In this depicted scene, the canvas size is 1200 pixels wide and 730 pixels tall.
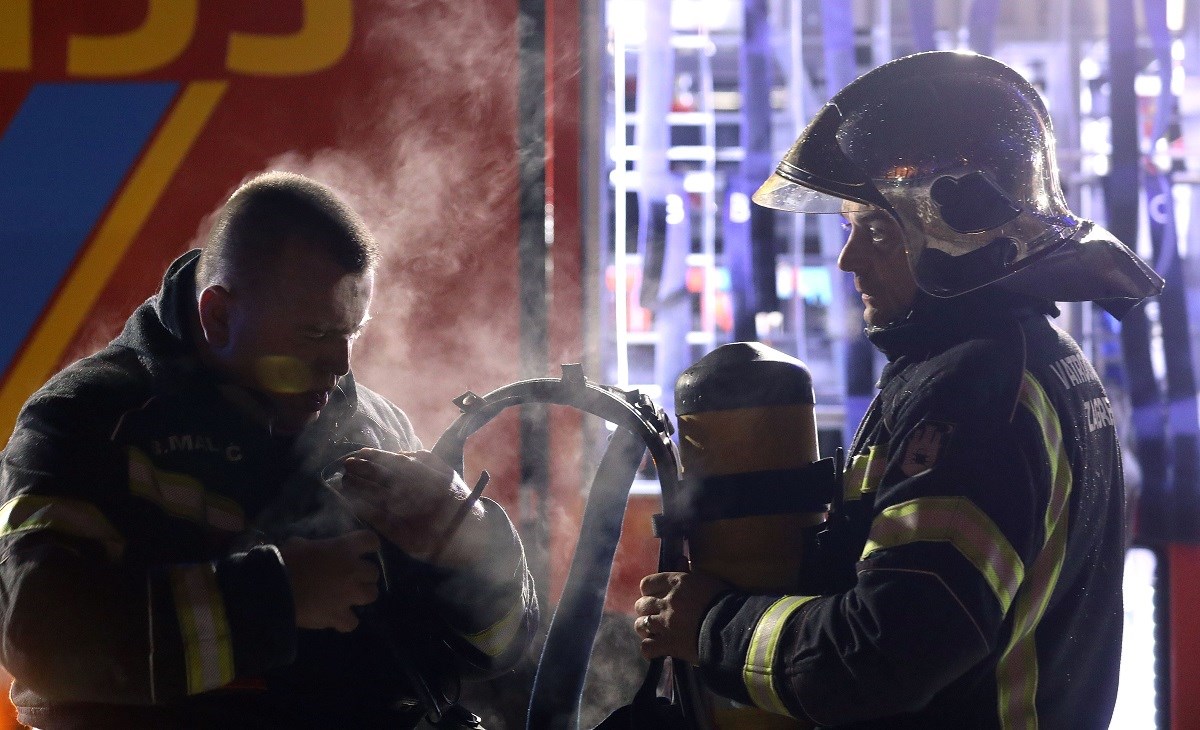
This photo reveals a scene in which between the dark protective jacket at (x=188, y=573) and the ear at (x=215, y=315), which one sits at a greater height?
the ear at (x=215, y=315)

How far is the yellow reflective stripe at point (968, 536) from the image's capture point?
1327mm

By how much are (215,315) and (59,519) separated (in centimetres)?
47

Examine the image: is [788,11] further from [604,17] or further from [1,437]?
[1,437]

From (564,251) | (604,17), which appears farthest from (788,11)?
(564,251)

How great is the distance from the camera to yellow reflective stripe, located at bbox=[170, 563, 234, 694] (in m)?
1.47

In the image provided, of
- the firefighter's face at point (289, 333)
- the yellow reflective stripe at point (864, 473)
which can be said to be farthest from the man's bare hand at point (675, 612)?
the firefighter's face at point (289, 333)

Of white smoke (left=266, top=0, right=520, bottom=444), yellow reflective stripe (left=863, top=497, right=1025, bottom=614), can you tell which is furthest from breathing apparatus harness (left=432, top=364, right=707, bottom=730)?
white smoke (left=266, top=0, right=520, bottom=444)

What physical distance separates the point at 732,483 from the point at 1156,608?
2.91 metres

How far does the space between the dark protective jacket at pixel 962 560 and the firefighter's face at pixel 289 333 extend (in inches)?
34.2

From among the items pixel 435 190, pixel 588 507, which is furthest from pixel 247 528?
pixel 435 190

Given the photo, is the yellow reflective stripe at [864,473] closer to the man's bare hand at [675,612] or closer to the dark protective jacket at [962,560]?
the dark protective jacket at [962,560]

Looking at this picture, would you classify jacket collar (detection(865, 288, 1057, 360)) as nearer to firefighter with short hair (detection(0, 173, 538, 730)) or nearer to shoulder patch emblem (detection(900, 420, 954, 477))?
shoulder patch emblem (detection(900, 420, 954, 477))

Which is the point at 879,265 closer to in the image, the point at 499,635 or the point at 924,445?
the point at 924,445

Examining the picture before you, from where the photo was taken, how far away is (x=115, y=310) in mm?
3451
